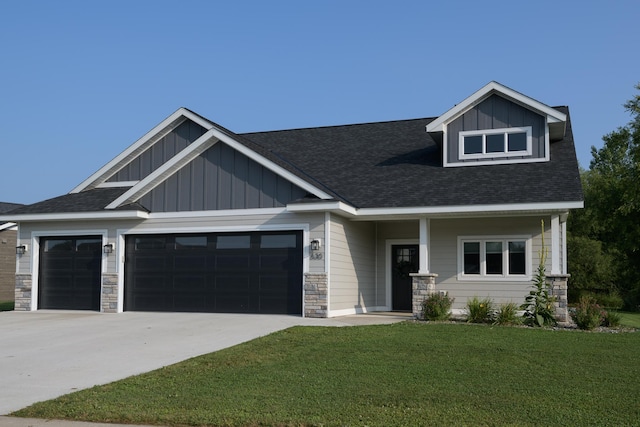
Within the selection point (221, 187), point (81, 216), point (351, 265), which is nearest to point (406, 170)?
point (351, 265)

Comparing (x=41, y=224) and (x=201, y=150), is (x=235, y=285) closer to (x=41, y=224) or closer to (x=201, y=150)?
(x=201, y=150)

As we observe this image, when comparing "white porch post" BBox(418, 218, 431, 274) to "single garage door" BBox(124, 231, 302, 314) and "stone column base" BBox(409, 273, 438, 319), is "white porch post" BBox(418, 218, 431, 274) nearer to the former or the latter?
"stone column base" BBox(409, 273, 438, 319)

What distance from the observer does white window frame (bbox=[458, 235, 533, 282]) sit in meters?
17.8

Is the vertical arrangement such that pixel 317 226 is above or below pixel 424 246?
above

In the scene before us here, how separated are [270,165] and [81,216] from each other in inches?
224

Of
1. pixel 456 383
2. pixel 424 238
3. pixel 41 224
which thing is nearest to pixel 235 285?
pixel 424 238

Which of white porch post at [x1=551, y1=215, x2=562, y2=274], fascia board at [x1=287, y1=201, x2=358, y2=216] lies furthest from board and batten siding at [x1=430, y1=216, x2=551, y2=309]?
fascia board at [x1=287, y1=201, x2=358, y2=216]

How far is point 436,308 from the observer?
15.5m

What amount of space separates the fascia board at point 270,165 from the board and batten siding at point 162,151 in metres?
3.33

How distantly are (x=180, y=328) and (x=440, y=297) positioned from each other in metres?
6.09

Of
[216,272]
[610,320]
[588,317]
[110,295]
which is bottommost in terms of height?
[610,320]

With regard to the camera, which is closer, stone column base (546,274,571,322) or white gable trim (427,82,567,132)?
stone column base (546,274,571,322)

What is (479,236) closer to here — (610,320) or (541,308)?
(541,308)

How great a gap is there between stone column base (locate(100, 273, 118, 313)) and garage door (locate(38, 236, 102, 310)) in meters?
0.49
